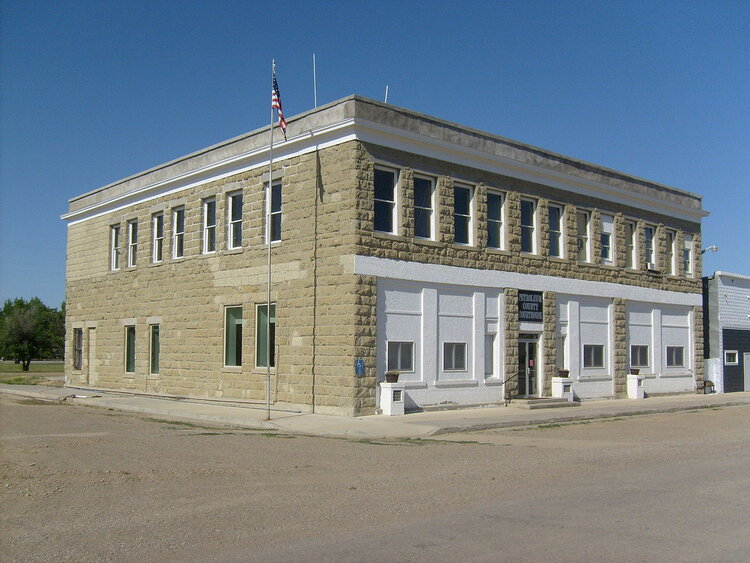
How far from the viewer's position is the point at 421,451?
14.3m

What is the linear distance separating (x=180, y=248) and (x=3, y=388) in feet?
38.3

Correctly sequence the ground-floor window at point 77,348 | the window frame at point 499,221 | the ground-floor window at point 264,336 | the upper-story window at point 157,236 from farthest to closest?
the ground-floor window at point 77,348, the upper-story window at point 157,236, the window frame at point 499,221, the ground-floor window at point 264,336

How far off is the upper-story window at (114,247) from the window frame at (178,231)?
4.73 metres

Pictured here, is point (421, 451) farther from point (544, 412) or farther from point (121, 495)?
point (544, 412)

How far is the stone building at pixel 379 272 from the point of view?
20.7m

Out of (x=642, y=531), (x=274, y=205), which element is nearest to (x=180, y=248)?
(x=274, y=205)

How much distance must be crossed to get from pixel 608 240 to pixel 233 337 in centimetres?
1517

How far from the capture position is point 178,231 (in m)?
27.6

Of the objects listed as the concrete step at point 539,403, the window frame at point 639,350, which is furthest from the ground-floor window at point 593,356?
the concrete step at point 539,403

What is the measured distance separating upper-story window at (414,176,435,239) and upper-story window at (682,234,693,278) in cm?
1640

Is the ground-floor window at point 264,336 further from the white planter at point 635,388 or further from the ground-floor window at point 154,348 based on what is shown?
the white planter at point 635,388

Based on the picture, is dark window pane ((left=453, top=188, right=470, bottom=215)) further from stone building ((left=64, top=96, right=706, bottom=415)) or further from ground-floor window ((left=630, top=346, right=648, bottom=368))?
ground-floor window ((left=630, top=346, right=648, bottom=368))

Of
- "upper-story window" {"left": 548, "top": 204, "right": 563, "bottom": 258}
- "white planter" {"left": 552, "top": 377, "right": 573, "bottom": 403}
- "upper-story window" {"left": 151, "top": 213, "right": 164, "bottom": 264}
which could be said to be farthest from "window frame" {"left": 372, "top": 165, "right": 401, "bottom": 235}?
"upper-story window" {"left": 151, "top": 213, "right": 164, "bottom": 264}

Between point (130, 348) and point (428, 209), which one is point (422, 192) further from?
point (130, 348)
